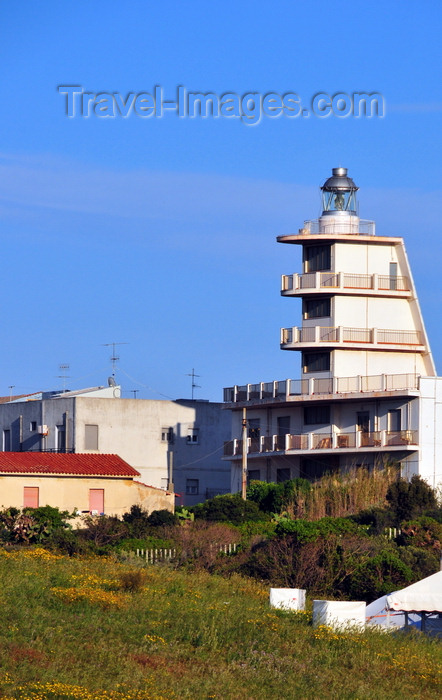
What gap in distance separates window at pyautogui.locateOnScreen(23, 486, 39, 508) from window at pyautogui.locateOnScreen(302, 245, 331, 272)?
1680cm

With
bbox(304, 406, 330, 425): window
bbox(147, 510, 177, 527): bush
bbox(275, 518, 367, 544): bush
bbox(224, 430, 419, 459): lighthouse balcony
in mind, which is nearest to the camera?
Answer: bbox(275, 518, 367, 544): bush

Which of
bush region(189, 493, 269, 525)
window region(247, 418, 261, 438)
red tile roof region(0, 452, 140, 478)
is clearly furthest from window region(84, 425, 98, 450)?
bush region(189, 493, 269, 525)

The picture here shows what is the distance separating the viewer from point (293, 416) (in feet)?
208

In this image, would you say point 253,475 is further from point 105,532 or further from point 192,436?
point 105,532

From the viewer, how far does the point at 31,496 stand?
57.2m

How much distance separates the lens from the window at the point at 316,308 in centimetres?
6194

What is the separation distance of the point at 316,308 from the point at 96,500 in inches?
548

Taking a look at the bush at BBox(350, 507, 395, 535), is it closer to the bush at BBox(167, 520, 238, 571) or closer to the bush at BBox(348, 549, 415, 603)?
the bush at BBox(167, 520, 238, 571)

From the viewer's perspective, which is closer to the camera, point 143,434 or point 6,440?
point 143,434

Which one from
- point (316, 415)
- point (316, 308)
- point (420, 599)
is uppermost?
point (316, 308)

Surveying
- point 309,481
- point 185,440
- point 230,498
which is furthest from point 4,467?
point 185,440

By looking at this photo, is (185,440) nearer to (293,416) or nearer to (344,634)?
(293,416)

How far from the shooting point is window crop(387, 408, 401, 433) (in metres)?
58.5

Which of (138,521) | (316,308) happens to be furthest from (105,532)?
(316,308)
